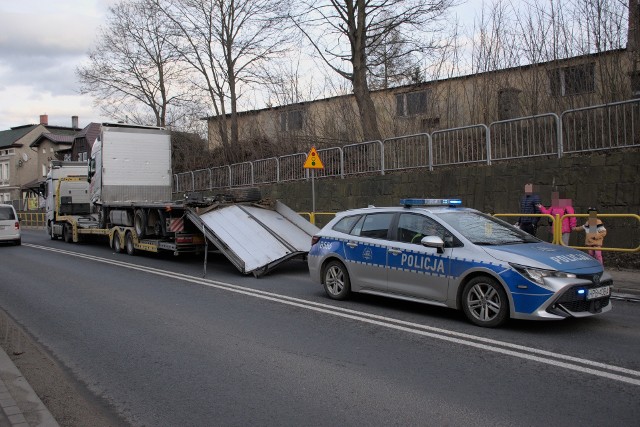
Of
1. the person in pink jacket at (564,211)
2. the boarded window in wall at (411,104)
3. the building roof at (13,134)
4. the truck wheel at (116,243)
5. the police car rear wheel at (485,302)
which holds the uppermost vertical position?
the building roof at (13,134)

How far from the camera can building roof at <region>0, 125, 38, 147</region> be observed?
6988cm

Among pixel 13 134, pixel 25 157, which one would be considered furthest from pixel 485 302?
pixel 13 134

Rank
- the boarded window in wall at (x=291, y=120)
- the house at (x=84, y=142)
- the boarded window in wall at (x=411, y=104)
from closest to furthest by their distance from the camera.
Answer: the boarded window in wall at (x=411, y=104) < the boarded window in wall at (x=291, y=120) < the house at (x=84, y=142)

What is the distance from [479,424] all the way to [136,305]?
248 inches

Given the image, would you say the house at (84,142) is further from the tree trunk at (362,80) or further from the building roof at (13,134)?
the tree trunk at (362,80)

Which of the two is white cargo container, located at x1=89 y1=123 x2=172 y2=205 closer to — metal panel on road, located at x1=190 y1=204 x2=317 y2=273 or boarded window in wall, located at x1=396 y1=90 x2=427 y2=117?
metal panel on road, located at x1=190 y1=204 x2=317 y2=273

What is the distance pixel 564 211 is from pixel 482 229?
14.9 ft

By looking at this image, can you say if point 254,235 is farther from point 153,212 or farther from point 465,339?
point 465,339

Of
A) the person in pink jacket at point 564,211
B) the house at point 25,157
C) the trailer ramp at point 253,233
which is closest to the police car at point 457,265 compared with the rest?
the trailer ramp at point 253,233

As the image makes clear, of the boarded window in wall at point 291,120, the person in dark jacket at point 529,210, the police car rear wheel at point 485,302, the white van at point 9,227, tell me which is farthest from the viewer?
the boarded window in wall at point 291,120

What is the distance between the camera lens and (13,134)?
7250 centimetres

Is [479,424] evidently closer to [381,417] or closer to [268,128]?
[381,417]

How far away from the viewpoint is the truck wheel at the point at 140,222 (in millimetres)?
15766

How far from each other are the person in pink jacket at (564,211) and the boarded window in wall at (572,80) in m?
4.64
